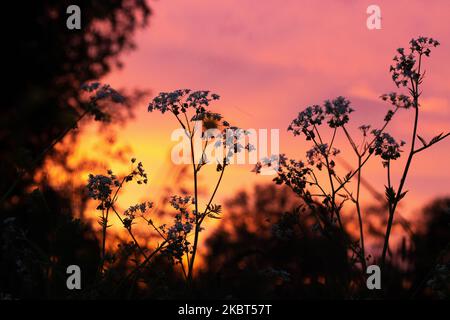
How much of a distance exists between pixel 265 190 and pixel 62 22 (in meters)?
16.7

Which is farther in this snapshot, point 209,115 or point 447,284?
point 209,115

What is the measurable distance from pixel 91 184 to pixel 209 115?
5.94 ft

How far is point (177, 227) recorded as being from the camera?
763cm

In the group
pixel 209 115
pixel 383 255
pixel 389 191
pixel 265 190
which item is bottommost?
pixel 383 255

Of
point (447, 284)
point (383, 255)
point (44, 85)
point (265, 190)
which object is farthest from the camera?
point (265, 190)

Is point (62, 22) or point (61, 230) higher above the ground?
point (62, 22)

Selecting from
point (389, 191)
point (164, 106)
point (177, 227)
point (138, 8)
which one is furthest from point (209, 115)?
point (138, 8)

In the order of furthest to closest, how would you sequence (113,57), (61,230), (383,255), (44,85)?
(113,57)
(44,85)
(61,230)
(383,255)

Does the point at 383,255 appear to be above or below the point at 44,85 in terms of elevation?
below

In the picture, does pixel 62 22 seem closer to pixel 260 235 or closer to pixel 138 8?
pixel 138 8
